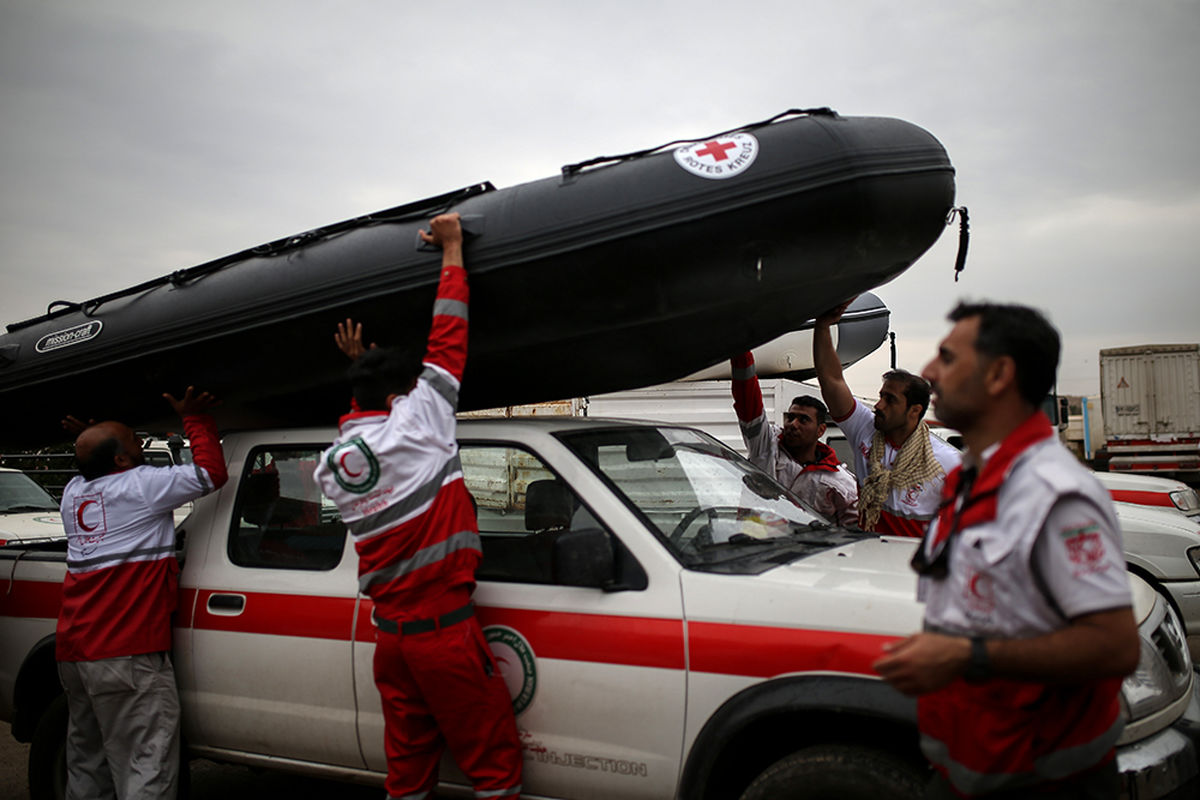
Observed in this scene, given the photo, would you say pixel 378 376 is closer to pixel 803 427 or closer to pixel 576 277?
pixel 576 277

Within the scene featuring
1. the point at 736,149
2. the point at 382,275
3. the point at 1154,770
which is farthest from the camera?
the point at 382,275

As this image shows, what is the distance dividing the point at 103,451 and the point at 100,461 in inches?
1.7

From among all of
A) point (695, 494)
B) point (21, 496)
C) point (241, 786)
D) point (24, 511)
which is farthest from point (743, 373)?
point (21, 496)

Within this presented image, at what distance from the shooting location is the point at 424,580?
2.77 meters

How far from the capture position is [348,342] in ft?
10.9

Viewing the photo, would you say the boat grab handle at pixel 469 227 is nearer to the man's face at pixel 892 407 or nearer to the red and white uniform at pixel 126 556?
the red and white uniform at pixel 126 556

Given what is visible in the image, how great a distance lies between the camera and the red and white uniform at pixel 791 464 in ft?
15.3

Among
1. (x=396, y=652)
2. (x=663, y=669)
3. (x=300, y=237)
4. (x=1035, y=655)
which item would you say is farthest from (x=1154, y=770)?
(x=300, y=237)

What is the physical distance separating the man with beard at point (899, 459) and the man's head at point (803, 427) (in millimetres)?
409

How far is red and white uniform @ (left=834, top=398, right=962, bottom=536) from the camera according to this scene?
3.99m

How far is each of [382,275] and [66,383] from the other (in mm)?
1744

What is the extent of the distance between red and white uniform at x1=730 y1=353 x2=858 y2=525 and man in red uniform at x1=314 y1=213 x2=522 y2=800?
206 cm

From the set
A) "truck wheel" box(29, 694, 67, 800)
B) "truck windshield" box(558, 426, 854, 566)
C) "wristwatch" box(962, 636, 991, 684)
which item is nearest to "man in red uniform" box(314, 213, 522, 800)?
"truck windshield" box(558, 426, 854, 566)

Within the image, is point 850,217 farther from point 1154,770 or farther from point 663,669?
point 1154,770
